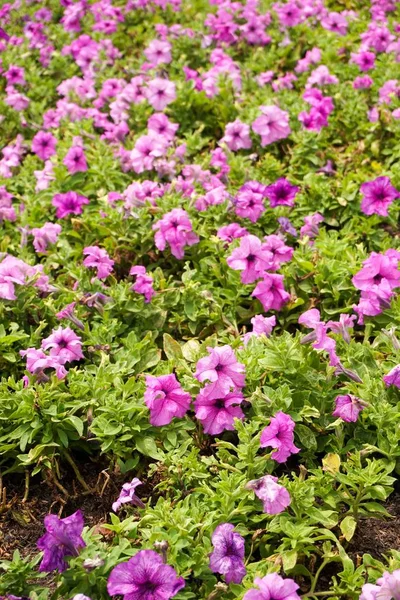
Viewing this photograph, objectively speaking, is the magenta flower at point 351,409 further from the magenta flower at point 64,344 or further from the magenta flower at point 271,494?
the magenta flower at point 64,344

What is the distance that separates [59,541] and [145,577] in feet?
0.95

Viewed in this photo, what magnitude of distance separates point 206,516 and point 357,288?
1.27m

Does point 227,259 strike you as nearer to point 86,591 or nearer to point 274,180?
point 274,180

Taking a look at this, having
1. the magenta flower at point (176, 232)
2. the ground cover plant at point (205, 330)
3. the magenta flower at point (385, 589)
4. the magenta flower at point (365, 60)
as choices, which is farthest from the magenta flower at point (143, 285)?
the magenta flower at point (365, 60)

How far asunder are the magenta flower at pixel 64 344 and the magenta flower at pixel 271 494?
101 centimetres

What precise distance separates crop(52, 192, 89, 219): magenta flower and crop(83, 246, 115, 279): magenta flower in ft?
1.84

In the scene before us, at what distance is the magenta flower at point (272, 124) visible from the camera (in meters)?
4.58

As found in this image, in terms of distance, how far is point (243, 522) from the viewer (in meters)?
2.63

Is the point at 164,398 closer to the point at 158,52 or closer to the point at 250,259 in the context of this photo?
the point at 250,259

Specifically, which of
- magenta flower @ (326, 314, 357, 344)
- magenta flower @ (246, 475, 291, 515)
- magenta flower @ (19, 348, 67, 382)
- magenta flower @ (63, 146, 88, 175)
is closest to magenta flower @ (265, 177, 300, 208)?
magenta flower @ (326, 314, 357, 344)

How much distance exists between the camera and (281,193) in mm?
3994

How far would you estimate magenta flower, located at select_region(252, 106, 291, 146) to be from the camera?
458cm

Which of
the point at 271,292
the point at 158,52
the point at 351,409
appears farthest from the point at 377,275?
the point at 158,52

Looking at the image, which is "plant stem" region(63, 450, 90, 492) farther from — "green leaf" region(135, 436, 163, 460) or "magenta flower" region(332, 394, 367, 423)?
"magenta flower" region(332, 394, 367, 423)
